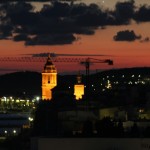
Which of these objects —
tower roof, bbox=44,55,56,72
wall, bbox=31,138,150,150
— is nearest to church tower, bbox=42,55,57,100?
tower roof, bbox=44,55,56,72

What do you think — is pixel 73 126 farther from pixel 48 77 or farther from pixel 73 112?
pixel 48 77

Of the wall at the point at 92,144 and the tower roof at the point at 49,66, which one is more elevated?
the tower roof at the point at 49,66

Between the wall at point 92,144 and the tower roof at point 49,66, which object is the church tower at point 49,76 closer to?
the tower roof at point 49,66

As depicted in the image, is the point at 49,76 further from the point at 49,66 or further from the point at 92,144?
the point at 92,144

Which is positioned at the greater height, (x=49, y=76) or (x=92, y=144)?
(x=49, y=76)

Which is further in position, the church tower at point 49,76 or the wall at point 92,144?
the church tower at point 49,76

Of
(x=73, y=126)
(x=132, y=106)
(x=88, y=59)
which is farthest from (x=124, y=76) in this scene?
(x=73, y=126)

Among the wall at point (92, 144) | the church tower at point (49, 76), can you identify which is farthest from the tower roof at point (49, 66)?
the wall at point (92, 144)

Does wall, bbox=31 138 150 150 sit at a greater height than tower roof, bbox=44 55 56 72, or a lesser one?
lesser

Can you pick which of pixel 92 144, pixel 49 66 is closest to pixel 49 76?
pixel 49 66

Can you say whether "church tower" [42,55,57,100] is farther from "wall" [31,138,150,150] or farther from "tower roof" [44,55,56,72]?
"wall" [31,138,150,150]

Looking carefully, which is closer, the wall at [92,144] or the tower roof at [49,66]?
the wall at [92,144]

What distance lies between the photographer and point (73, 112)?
5684 cm

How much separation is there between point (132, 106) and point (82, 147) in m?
23.1
